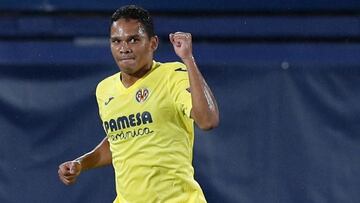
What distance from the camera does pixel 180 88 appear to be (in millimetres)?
3633

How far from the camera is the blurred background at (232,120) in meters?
5.30

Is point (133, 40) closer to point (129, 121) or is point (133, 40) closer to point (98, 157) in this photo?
point (129, 121)

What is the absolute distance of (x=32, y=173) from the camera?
17.6 ft

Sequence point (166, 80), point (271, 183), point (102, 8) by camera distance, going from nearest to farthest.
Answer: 1. point (166, 80)
2. point (271, 183)
3. point (102, 8)

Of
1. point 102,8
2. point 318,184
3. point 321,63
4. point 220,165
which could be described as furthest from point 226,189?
point 102,8

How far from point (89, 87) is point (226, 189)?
3.36 feet

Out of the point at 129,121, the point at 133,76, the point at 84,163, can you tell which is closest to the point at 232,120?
the point at 84,163

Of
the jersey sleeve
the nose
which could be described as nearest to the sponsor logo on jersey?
the jersey sleeve

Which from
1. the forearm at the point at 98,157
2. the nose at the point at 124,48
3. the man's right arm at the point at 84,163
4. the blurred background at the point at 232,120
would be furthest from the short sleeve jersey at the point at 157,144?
the blurred background at the point at 232,120

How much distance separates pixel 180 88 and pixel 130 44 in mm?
317

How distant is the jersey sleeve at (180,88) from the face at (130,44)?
0.50 feet

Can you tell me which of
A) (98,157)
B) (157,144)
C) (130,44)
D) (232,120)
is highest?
(130,44)

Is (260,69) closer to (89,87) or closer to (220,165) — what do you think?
(220,165)

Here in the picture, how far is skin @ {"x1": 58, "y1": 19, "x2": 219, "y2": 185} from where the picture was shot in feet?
11.3
